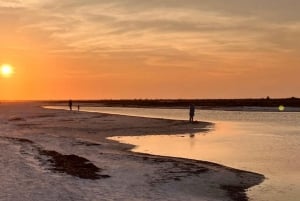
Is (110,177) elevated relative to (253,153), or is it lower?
lower

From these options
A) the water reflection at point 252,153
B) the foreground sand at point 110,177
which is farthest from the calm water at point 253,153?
the foreground sand at point 110,177

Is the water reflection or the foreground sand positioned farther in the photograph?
the water reflection

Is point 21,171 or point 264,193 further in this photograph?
point 21,171

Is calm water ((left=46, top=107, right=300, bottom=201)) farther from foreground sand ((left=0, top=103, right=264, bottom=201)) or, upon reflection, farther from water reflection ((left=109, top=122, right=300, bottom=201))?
foreground sand ((left=0, top=103, right=264, bottom=201))

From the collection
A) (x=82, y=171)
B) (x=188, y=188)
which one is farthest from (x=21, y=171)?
(x=188, y=188)

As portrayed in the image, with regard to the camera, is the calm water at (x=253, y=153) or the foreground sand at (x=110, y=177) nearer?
the foreground sand at (x=110, y=177)

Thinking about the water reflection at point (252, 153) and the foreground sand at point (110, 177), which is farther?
the water reflection at point (252, 153)

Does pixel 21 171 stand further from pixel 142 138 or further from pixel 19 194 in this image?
pixel 142 138

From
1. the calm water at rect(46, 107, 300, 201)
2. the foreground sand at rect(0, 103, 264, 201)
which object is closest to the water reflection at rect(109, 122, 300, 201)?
the calm water at rect(46, 107, 300, 201)

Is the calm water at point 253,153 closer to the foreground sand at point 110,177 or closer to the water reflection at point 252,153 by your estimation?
the water reflection at point 252,153

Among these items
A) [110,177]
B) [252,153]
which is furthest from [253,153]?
[110,177]

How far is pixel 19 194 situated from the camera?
48.8ft

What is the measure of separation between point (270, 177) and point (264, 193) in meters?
2.97

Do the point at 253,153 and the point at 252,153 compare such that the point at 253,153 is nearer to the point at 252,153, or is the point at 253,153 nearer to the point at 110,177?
the point at 252,153
